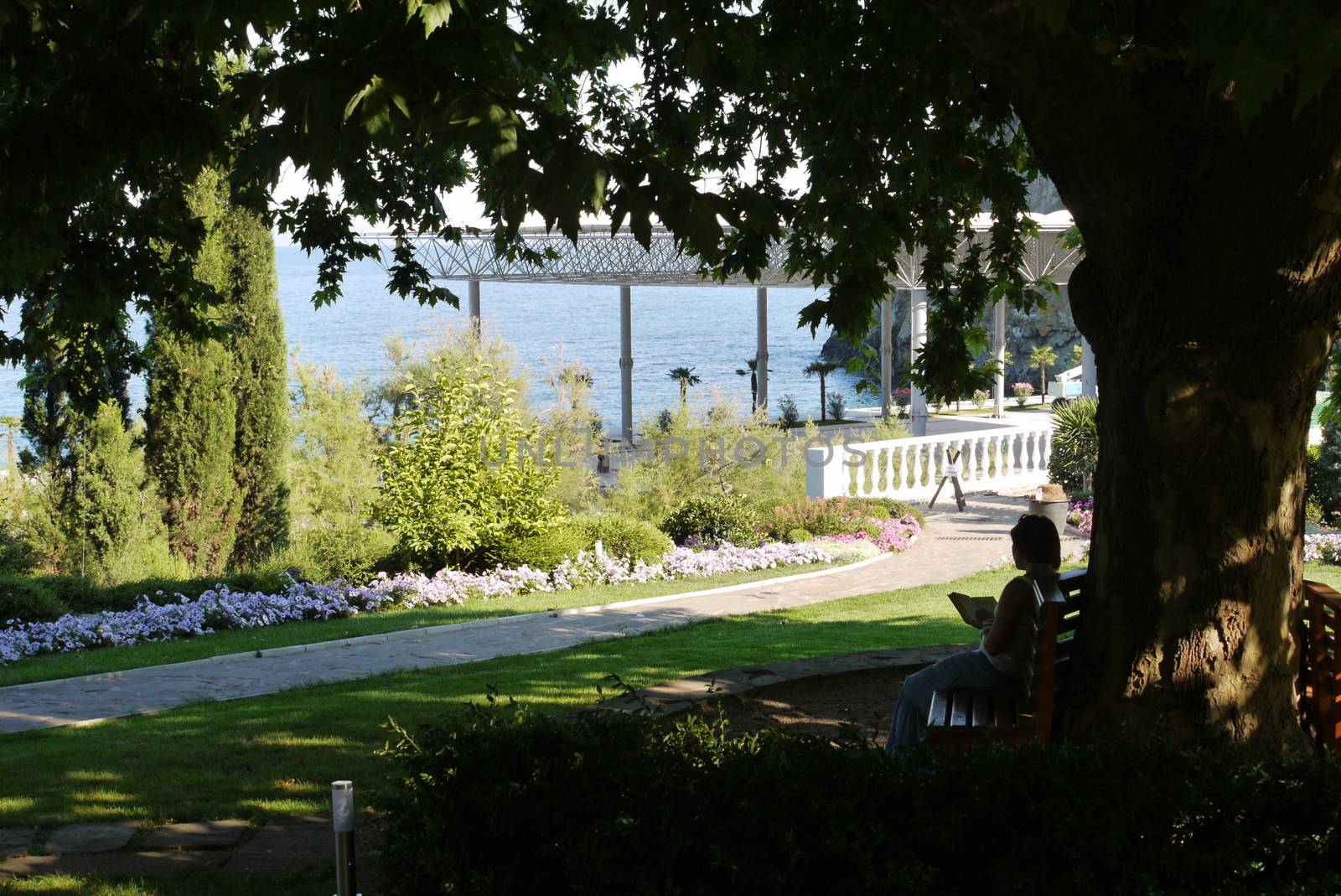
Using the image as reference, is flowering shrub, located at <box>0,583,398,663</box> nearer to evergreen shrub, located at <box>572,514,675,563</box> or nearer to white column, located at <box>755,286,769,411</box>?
evergreen shrub, located at <box>572,514,675,563</box>

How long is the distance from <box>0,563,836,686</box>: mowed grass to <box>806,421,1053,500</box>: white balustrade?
548cm

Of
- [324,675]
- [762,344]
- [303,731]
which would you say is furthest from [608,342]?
[303,731]

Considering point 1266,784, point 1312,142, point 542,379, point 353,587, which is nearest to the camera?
point 1266,784

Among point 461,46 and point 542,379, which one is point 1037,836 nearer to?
point 461,46

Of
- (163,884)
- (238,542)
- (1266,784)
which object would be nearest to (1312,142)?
(1266,784)

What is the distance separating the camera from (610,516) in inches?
614

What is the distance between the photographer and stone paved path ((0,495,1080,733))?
7.70m

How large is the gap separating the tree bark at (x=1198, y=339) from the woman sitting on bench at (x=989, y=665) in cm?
55

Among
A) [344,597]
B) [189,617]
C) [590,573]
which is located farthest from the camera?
[590,573]

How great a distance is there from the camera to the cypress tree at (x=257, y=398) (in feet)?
57.9

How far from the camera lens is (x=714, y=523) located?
1627 cm

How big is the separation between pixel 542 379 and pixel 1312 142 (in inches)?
1015

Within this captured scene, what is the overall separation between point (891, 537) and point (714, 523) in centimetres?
240

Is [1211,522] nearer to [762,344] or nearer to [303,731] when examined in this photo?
[303,731]
